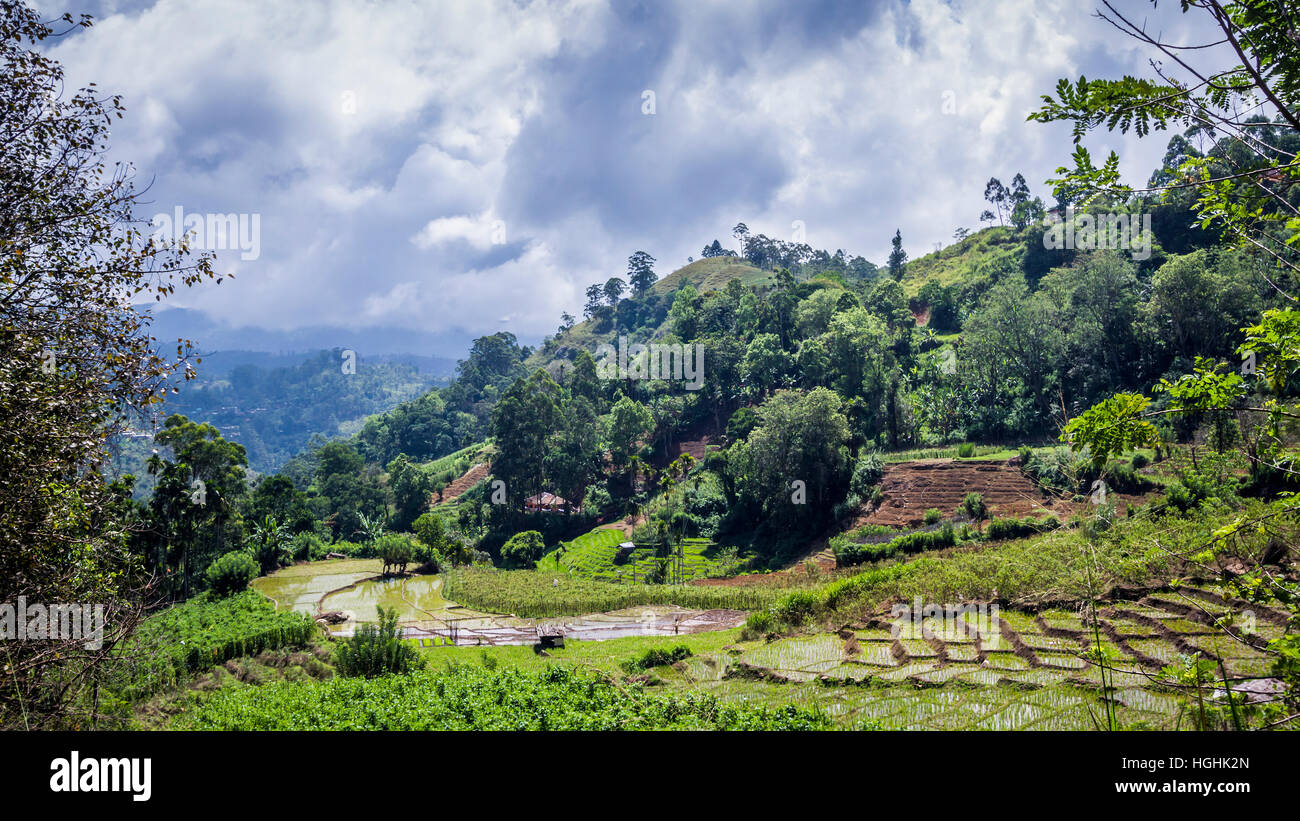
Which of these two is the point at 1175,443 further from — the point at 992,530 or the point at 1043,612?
the point at 1043,612

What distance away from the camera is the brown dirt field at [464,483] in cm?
6800

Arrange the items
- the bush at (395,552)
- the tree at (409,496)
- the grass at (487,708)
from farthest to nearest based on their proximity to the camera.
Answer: the tree at (409,496)
the bush at (395,552)
the grass at (487,708)

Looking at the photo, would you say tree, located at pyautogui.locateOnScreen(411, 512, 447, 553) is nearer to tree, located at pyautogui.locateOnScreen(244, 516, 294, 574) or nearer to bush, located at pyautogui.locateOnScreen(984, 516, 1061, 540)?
tree, located at pyautogui.locateOnScreen(244, 516, 294, 574)

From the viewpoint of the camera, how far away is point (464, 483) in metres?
70.7

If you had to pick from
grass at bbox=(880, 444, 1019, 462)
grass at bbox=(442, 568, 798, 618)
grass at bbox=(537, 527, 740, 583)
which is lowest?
grass at bbox=(537, 527, 740, 583)

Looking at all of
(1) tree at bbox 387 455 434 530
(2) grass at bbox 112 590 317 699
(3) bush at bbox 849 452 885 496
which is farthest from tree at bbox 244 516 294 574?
(3) bush at bbox 849 452 885 496

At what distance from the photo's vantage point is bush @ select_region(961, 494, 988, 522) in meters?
29.8

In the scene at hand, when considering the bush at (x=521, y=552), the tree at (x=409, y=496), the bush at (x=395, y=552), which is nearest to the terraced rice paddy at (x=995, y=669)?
the bush at (x=395, y=552)

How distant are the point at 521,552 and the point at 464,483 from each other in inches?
1131

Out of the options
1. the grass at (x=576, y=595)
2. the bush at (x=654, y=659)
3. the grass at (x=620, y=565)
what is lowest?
the grass at (x=620, y=565)

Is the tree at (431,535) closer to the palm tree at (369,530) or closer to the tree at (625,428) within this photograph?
the palm tree at (369,530)

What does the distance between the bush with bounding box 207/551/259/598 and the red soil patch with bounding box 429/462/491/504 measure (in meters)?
38.0
